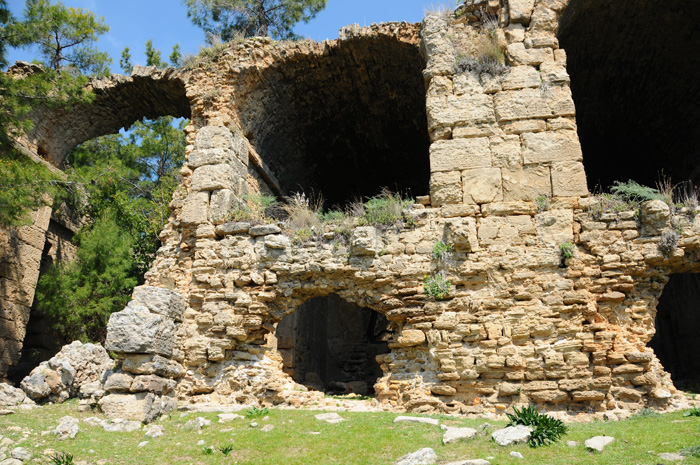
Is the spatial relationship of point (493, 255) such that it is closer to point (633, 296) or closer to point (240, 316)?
point (633, 296)

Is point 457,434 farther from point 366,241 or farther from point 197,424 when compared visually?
point 366,241

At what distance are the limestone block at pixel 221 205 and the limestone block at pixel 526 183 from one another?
13.7ft

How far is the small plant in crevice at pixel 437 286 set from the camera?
7.60 m

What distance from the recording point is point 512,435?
5.35m

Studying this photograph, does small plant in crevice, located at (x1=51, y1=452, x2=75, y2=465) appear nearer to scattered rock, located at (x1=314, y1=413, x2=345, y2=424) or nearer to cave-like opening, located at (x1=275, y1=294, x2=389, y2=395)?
scattered rock, located at (x1=314, y1=413, x2=345, y2=424)

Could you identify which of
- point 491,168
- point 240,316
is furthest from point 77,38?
point 491,168

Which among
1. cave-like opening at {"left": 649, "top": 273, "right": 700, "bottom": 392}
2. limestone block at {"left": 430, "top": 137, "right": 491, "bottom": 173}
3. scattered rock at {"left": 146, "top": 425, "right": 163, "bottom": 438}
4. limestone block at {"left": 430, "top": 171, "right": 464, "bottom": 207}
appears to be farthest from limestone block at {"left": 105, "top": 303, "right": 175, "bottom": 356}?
cave-like opening at {"left": 649, "top": 273, "right": 700, "bottom": 392}

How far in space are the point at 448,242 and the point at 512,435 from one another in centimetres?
303

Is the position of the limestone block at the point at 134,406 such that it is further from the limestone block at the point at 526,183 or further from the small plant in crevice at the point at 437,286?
the limestone block at the point at 526,183

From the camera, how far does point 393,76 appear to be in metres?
10.9

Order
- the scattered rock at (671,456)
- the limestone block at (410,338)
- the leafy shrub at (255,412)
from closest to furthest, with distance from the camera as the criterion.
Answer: the scattered rock at (671,456)
the leafy shrub at (255,412)
the limestone block at (410,338)

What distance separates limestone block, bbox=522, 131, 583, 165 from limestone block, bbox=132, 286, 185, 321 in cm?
540

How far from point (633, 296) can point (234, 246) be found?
563cm

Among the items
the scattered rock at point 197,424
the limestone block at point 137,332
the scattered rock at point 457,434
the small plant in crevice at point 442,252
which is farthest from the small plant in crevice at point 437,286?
the limestone block at point 137,332
